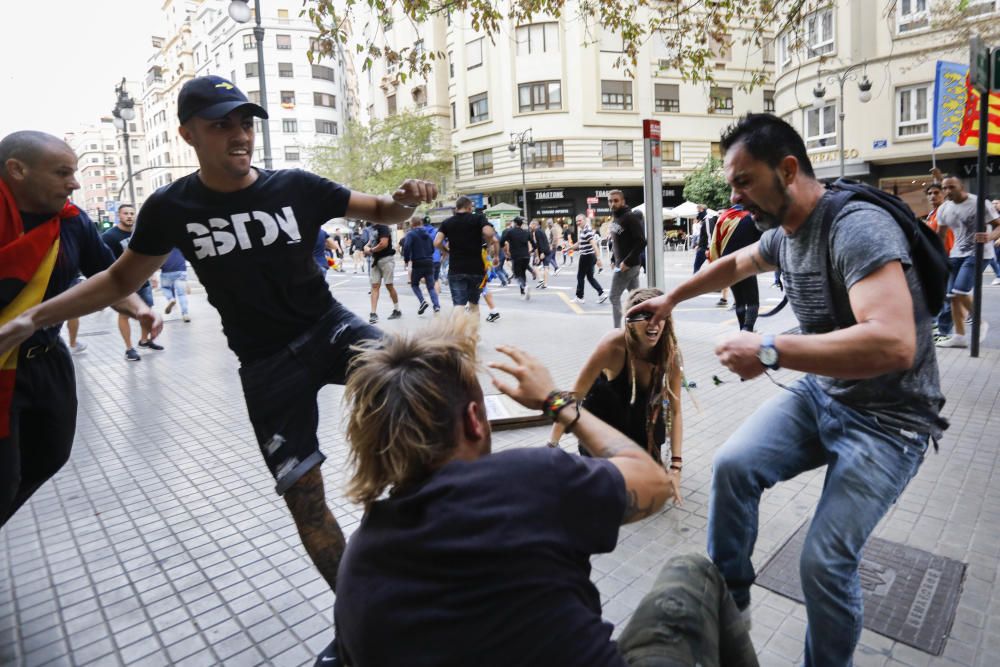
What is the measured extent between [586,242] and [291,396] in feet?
37.2

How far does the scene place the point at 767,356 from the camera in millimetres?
1828

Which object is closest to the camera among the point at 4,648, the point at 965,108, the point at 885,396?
the point at 885,396

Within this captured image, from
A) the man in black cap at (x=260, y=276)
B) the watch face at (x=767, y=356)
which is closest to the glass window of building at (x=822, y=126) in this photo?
the man in black cap at (x=260, y=276)

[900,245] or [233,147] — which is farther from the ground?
[233,147]

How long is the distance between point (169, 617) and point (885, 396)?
9.96 feet

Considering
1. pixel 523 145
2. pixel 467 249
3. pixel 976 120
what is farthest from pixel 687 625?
pixel 523 145

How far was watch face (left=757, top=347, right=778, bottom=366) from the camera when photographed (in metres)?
1.81

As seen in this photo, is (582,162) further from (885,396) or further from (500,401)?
(885,396)

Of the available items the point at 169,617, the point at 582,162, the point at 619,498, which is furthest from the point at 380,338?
the point at 582,162

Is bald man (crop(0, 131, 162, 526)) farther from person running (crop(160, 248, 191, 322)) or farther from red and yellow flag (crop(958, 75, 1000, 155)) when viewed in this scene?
person running (crop(160, 248, 191, 322))

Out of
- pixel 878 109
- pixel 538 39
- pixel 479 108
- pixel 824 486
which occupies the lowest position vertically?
pixel 824 486

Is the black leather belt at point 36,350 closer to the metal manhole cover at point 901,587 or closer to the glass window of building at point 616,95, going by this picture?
the metal manhole cover at point 901,587

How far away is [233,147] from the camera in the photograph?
97.7 inches

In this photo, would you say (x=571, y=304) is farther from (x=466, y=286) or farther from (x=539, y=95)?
(x=539, y=95)
